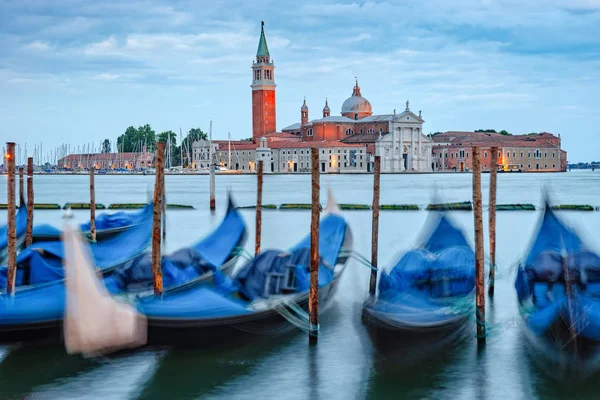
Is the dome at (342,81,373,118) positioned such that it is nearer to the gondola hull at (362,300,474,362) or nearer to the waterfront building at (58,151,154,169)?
the waterfront building at (58,151,154,169)

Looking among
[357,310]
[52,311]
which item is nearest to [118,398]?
[52,311]

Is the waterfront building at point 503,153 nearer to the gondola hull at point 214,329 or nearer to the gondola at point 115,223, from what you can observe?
the gondola at point 115,223

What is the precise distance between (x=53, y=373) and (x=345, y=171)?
209 ft

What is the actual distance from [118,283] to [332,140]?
6289cm

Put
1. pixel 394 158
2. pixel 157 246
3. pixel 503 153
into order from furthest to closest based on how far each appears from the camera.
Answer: pixel 503 153 < pixel 394 158 < pixel 157 246

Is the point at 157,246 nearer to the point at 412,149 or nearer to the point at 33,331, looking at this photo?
the point at 33,331

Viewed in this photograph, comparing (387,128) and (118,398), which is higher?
(387,128)

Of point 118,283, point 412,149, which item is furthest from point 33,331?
point 412,149

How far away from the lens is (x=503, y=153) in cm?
7669

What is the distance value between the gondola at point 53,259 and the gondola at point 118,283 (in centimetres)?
6

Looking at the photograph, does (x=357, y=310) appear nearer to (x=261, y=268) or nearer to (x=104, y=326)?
(x=261, y=268)

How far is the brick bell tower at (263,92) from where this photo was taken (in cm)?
7444

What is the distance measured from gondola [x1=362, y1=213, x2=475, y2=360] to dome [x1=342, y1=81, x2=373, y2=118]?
219ft

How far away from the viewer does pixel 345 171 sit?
69438mm
